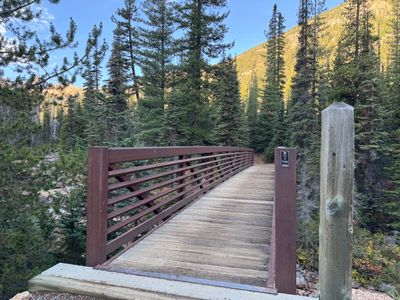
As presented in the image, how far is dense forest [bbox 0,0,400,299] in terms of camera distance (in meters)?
5.70

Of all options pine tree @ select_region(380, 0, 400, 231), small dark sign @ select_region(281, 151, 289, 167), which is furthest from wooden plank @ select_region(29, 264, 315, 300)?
pine tree @ select_region(380, 0, 400, 231)

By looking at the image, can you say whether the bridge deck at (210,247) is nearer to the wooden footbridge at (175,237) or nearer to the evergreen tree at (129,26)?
the wooden footbridge at (175,237)

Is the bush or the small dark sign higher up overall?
the small dark sign

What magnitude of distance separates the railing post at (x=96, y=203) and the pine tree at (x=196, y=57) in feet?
44.7

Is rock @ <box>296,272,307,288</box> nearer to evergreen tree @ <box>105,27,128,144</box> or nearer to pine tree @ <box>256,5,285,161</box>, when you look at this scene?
evergreen tree @ <box>105,27,128,144</box>

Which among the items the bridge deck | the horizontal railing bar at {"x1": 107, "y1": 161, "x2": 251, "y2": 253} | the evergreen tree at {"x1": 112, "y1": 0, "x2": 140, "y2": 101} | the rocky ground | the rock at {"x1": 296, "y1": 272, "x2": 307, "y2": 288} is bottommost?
the rocky ground

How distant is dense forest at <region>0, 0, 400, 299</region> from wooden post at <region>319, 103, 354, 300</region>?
515 cm

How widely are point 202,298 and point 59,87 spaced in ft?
17.6

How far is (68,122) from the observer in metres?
37.5

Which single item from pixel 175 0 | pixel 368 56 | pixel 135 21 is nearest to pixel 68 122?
pixel 135 21

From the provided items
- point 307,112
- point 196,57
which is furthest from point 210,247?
point 307,112

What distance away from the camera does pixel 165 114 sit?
1734 cm

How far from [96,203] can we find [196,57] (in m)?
14.5

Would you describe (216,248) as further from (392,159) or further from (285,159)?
(392,159)
